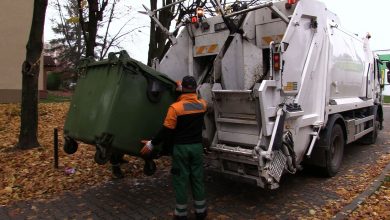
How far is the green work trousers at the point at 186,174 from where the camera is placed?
4.48 meters

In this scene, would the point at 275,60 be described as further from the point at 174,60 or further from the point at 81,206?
the point at 81,206

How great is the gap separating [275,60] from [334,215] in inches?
77.6

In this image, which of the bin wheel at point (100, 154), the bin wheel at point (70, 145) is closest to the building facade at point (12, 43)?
the bin wheel at point (70, 145)

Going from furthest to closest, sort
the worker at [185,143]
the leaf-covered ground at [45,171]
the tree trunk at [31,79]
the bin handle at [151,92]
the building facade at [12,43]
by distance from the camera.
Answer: the building facade at [12,43]
the tree trunk at [31,79]
the leaf-covered ground at [45,171]
the bin handle at [151,92]
the worker at [185,143]

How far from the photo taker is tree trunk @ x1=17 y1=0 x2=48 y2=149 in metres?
7.65

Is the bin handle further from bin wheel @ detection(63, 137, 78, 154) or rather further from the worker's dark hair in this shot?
bin wheel @ detection(63, 137, 78, 154)

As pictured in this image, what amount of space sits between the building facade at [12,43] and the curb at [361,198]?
14283mm

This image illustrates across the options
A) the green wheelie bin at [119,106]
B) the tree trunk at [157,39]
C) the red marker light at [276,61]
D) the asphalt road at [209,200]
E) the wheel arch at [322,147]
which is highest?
the tree trunk at [157,39]

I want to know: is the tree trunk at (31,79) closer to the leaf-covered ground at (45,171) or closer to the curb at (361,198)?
the leaf-covered ground at (45,171)

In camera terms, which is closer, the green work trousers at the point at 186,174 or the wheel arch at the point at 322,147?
the green work trousers at the point at 186,174

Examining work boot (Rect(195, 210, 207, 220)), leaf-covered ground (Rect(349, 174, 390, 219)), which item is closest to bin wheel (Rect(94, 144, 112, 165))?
work boot (Rect(195, 210, 207, 220))

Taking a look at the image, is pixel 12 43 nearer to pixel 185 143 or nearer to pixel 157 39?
pixel 157 39

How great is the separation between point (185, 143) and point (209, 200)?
1182 millimetres

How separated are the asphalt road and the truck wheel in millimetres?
155
